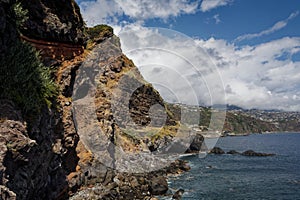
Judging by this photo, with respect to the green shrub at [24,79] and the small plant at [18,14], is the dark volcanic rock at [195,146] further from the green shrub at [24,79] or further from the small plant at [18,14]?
the small plant at [18,14]

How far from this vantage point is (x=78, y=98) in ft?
153

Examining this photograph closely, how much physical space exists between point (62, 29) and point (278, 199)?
1528 inches

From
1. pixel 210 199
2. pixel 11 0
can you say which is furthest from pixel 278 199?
pixel 11 0

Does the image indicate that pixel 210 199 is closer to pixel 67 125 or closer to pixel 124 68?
pixel 67 125

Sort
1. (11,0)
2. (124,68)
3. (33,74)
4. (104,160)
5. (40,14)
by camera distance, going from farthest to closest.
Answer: (124,68), (104,160), (40,14), (33,74), (11,0)

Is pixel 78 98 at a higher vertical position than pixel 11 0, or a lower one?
lower

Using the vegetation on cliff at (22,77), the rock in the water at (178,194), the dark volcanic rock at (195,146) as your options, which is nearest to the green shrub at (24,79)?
the vegetation on cliff at (22,77)

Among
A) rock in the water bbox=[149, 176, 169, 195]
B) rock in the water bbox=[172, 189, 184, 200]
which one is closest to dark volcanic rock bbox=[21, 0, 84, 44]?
rock in the water bbox=[149, 176, 169, 195]

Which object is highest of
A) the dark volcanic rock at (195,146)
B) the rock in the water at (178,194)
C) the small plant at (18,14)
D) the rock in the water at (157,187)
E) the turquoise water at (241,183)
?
the small plant at (18,14)

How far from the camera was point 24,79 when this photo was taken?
797 inches

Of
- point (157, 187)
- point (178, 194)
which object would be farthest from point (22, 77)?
point (178, 194)

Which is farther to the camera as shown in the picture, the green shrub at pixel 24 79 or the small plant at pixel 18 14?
the small plant at pixel 18 14

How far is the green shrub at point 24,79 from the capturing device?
1934 cm

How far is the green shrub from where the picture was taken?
63.5 feet
